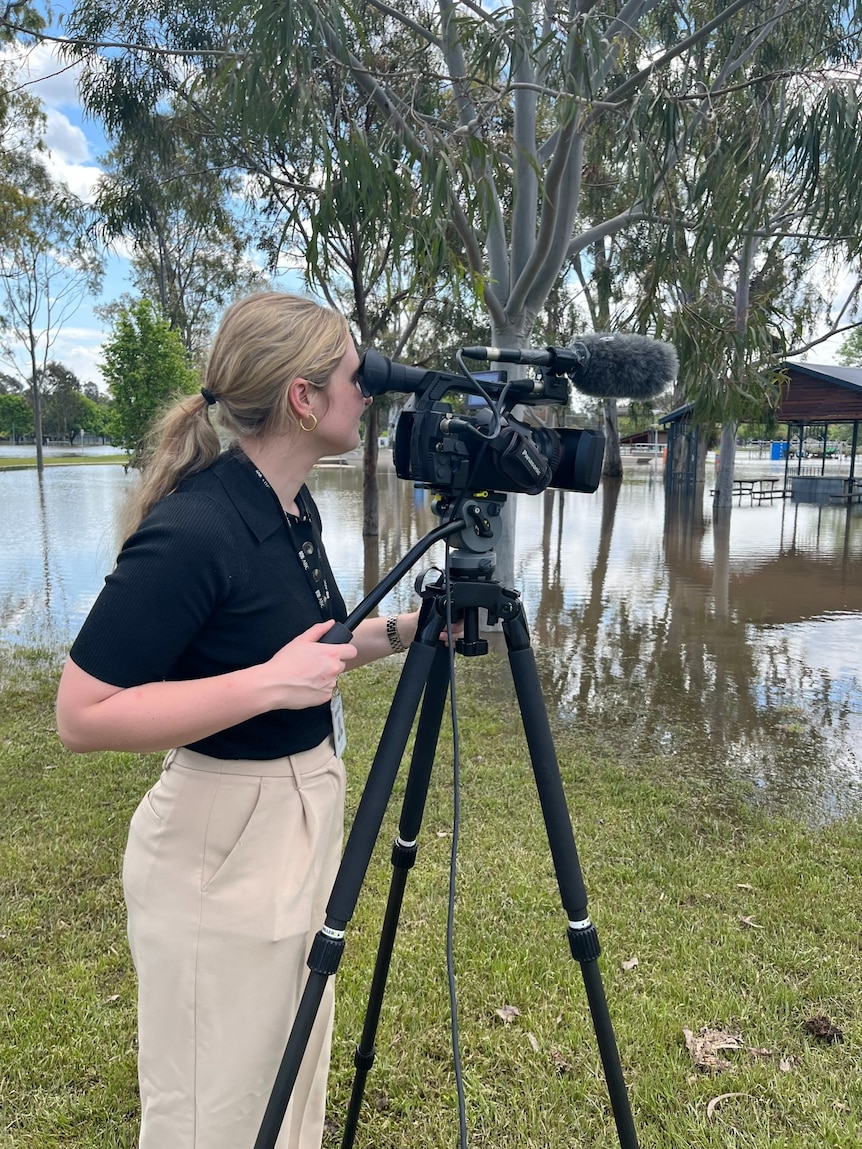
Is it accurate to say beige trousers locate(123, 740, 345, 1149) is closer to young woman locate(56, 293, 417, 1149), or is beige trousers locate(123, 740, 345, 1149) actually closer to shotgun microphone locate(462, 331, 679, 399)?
young woman locate(56, 293, 417, 1149)

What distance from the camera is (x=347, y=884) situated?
125 centimetres

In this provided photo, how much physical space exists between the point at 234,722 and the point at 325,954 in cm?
40

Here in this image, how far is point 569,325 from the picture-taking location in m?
21.8

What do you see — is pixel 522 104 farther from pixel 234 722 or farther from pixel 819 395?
pixel 819 395

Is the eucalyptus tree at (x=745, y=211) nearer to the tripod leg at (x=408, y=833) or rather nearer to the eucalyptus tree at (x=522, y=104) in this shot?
the eucalyptus tree at (x=522, y=104)

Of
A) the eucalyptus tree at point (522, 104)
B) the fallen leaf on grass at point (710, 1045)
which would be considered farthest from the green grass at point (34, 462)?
the fallen leaf on grass at point (710, 1045)

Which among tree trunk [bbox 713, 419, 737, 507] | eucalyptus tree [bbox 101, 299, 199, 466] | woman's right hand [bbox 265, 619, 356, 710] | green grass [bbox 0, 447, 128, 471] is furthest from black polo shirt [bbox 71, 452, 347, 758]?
green grass [bbox 0, 447, 128, 471]

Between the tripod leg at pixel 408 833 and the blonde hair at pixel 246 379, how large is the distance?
0.55 m

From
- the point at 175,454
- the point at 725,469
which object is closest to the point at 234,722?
the point at 175,454

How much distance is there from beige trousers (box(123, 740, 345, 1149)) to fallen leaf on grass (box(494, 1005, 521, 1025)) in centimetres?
118

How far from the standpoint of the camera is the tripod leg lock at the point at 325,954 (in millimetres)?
1214

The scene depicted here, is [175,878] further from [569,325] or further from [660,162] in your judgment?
[569,325]

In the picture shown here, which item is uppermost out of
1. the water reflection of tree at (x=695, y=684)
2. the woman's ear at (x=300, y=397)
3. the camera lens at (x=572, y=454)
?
the woman's ear at (x=300, y=397)

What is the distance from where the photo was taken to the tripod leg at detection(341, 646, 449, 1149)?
1598mm
